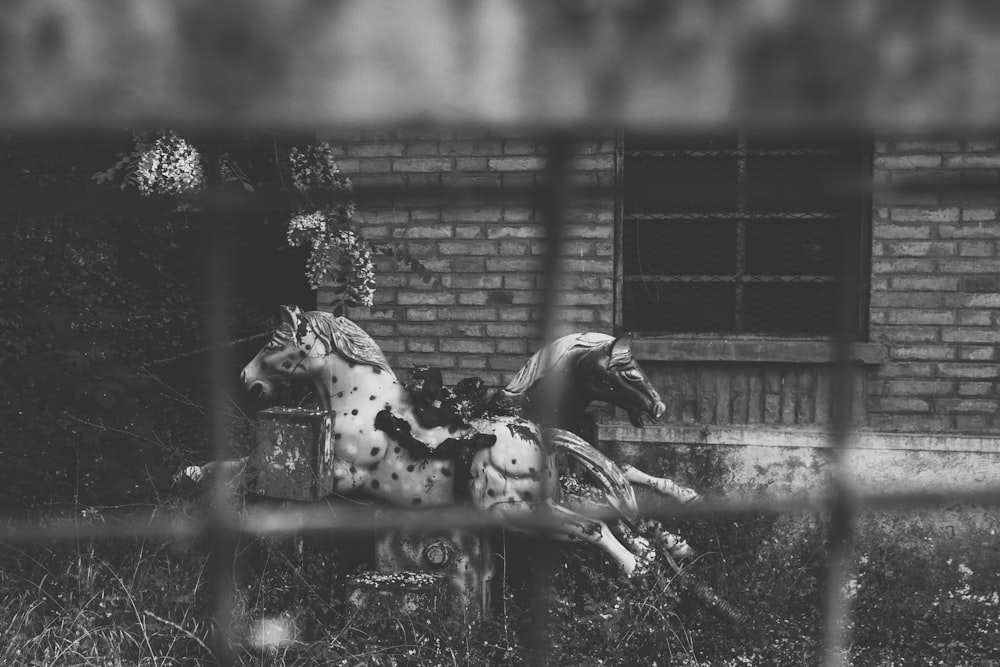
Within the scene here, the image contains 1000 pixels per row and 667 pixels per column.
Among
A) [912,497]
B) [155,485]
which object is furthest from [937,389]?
[912,497]

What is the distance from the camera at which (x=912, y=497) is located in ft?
3.01

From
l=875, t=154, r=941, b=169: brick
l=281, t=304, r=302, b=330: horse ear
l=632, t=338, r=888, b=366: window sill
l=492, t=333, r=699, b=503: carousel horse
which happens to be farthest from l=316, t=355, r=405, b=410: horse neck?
l=875, t=154, r=941, b=169: brick

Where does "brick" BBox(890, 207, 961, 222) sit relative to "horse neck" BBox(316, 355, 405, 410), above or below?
above

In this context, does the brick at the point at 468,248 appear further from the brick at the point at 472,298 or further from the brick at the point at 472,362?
the brick at the point at 472,362

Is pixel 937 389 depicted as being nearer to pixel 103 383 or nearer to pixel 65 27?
pixel 103 383

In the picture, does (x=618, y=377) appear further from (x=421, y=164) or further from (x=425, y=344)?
(x=421, y=164)

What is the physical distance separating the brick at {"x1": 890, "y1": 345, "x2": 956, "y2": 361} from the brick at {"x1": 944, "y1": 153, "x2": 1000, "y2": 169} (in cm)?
79

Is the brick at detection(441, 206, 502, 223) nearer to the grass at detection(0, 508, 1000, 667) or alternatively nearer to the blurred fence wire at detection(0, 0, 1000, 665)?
the grass at detection(0, 508, 1000, 667)

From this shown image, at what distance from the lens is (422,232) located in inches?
193

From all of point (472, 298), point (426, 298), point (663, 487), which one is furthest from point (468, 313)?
point (663, 487)

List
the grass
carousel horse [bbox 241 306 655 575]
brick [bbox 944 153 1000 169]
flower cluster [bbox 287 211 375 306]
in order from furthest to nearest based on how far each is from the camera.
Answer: brick [bbox 944 153 1000 169] → flower cluster [bbox 287 211 375 306] → carousel horse [bbox 241 306 655 575] → the grass

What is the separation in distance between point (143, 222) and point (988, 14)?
15.5 ft

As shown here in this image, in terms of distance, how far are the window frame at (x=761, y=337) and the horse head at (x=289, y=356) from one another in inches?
68.9

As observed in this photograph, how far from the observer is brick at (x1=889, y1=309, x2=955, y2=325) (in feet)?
15.6
